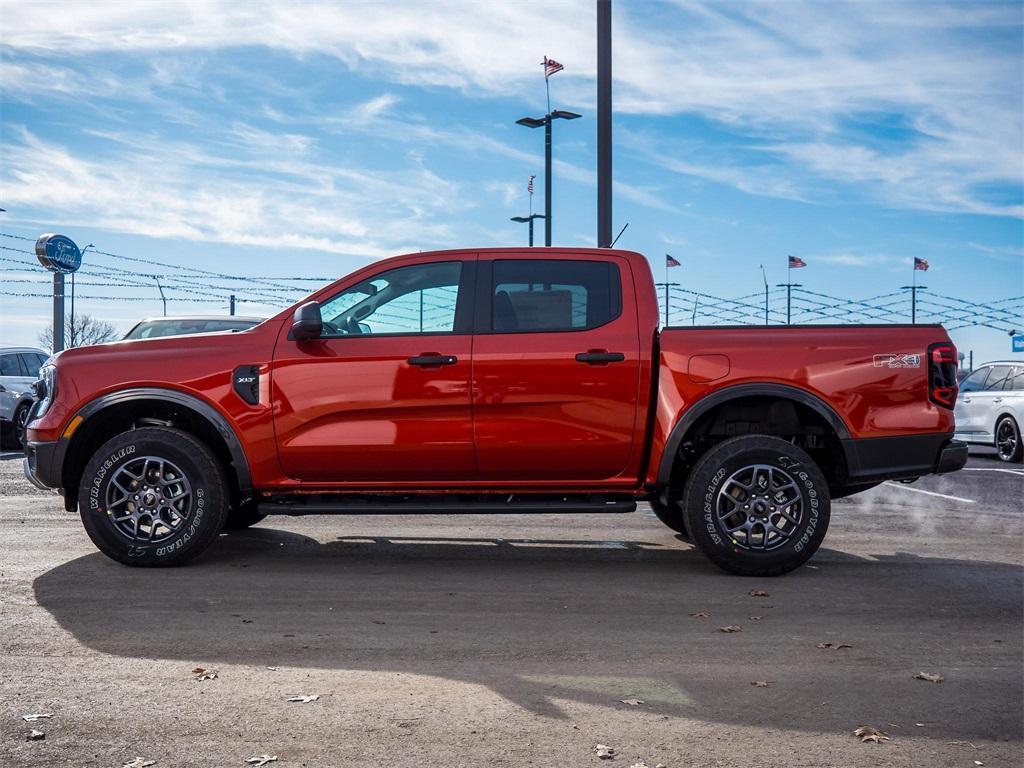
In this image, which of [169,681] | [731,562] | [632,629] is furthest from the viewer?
[731,562]

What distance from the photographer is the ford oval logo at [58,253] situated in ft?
113

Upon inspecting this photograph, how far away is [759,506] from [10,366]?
1469 cm

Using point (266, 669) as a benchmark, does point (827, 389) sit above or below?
above

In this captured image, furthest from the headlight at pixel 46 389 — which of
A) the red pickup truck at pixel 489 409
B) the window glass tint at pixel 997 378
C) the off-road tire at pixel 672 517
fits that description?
the window glass tint at pixel 997 378

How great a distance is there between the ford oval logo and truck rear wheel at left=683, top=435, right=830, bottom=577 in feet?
107

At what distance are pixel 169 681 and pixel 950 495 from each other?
30.9ft

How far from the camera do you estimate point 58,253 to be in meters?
35.1

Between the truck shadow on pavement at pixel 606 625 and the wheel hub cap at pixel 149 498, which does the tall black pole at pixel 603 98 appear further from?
the wheel hub cap at pixel 149 498

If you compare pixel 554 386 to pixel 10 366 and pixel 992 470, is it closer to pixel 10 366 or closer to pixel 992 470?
pixel 992 470

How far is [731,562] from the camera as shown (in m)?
6.56

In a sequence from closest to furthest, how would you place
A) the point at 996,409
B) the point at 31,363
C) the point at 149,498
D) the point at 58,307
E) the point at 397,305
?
the point at 149,498 → the point at 397,305 → the point at 996,409 → the point at 31,363 → the point at 58,307

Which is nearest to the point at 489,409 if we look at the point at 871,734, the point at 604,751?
the point at 604,751

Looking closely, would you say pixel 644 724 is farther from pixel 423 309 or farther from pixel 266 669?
pixel 423 309

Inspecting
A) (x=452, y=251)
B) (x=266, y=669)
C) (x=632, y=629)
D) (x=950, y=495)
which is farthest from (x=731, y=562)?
(x=950, y=495)
